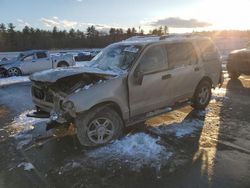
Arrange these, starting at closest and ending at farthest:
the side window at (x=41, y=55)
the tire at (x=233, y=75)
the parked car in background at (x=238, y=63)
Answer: the parked car in background at (x=238, y=63)
the tire at (x=233, y=75)
the side window at (x=41, y=55)

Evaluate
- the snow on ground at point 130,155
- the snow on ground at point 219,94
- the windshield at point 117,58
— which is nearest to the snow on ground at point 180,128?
the snow on ground at point 130,155

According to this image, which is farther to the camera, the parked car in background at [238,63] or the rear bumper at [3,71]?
the rear bumper at [3,71]

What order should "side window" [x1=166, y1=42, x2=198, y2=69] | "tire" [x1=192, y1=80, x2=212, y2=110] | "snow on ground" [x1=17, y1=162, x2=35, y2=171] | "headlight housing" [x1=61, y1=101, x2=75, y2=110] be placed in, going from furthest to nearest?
"tire" [x1=192, y1=80, x2=212, y2=110]
"side window" [x1=166, y1=42, x2=198, y2=69]
"headlight housing" [x1=61, y1=101, x2=75, y2=110]
"snow on ground" [x1=17, y1=162, x2=35, y2=171]

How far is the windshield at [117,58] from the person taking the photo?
20.8ft

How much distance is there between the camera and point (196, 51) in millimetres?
7715

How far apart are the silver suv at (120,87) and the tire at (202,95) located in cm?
19

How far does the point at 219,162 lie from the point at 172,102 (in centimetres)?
229

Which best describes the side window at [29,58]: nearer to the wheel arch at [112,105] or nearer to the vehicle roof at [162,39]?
the vehicle roof at [162,39]

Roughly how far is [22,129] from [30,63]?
1294 centimetres

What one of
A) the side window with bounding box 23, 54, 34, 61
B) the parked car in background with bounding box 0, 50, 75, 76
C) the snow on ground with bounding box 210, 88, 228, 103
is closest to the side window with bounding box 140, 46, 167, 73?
the snow on ground with bounding box 210, 88, 228, 103

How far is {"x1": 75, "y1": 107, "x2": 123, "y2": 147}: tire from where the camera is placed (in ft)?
18.2

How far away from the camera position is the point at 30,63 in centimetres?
1928

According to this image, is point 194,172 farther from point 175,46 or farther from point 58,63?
point 58,63

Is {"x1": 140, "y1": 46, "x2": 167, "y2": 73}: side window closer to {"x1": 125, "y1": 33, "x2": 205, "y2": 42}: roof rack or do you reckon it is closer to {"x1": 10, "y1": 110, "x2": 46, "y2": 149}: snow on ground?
{"x1": 125, "y1": 33, "x2": 205, "y2": 42}: roof rack
